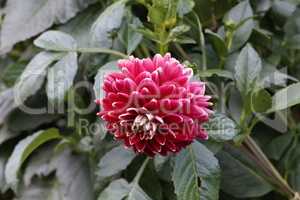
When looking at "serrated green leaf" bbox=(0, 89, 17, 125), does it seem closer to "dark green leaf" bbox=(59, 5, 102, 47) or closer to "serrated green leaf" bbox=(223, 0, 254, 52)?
"dark green leaf" bbox=(59, 5, 102, 47)

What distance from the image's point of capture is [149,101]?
634 millimetres

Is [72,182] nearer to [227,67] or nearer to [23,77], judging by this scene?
[23,77]

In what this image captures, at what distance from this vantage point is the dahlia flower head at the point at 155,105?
632 millimetres

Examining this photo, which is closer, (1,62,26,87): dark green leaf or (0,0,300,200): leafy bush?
(0,0,300,200): leafy bush

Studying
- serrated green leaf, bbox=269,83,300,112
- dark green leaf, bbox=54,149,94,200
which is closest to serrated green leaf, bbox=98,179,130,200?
dark green leaf, bbox=54,149,94,200

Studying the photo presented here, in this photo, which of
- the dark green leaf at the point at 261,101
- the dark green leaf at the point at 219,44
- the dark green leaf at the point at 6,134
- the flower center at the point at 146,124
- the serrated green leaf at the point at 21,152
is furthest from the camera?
the dark green leaf at the point at 6,134

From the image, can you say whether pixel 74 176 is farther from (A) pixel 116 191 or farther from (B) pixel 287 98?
(B) pixel 287 98

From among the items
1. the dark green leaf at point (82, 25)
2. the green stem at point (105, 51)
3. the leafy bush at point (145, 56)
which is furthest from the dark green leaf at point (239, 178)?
the dark green leaf at point (82, 25)

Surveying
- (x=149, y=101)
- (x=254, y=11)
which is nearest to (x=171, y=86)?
(x=149, y=101)

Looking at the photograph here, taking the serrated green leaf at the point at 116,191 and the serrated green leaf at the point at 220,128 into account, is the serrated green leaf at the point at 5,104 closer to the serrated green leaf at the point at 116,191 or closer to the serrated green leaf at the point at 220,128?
the serrated green leaf at the point at 116,191

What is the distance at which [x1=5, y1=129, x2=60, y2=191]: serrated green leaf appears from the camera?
96 centimetres

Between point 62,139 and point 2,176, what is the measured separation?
14cm

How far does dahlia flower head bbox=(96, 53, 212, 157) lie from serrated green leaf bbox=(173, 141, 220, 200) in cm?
7

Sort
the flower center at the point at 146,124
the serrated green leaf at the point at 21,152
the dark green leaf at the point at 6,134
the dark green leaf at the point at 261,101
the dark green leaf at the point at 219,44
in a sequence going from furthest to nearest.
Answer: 1. the dark green leaf at the point at 6,134
2. the serrated green leaf at the point at 21,152
3. the dark green leaf at the point at 219,44
4. the dark green leaf at the point at 261,101
5. the flower center at the point at 146,124
